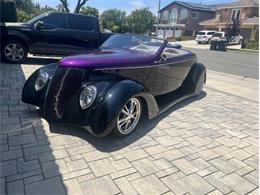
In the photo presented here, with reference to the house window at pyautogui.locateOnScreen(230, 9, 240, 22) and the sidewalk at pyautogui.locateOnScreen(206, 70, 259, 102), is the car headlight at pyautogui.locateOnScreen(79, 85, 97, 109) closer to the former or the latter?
the sidewalk at pyautogui.locateOnScreen(206, 70, 259, 102)

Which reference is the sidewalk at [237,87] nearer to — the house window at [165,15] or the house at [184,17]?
the house at [184,17]

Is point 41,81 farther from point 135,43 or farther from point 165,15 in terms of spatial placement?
point 165,15

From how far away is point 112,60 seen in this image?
3.65m

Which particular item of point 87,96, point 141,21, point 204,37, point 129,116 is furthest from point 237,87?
point 141,21

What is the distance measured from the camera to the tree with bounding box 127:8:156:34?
59000 millimetres

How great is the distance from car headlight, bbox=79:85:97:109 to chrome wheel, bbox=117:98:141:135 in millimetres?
429

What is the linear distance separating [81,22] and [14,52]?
8.08 ft

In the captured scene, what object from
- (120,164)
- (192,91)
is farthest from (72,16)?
(120,164)

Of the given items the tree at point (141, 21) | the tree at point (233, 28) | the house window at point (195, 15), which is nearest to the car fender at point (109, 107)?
the tree at point (233, 28)

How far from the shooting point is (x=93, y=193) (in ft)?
8.16

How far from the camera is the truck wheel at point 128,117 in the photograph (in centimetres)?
347

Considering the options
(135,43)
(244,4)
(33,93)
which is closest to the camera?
(33,93)

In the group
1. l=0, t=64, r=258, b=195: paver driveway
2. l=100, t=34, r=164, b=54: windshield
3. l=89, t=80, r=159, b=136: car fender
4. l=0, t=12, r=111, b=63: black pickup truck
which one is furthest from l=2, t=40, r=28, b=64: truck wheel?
l=89, t=80, r=159, b=136: car fender

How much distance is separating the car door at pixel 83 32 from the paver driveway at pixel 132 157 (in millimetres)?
4593
